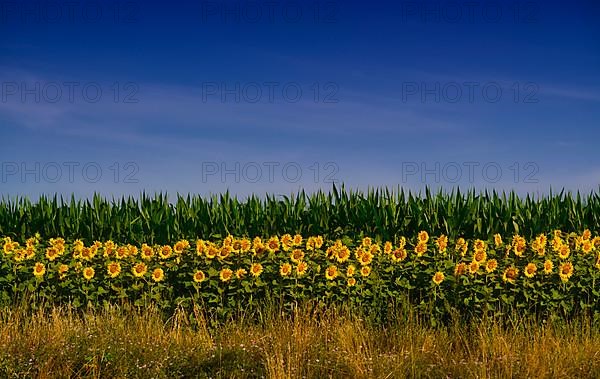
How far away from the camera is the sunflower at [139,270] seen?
7047 millimetres

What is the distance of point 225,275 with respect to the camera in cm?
687

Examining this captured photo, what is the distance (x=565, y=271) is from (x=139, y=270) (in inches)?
172

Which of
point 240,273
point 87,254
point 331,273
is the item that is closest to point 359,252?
point 331,273

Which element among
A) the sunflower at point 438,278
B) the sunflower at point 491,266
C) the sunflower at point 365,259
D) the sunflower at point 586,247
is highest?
the sunflower at point 586,247

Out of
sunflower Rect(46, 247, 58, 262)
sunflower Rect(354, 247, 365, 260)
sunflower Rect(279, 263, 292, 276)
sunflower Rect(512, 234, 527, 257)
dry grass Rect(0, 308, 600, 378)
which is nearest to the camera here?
dry grass Rect(0, 308, 600, 378)

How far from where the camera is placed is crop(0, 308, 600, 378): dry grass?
5422 mm

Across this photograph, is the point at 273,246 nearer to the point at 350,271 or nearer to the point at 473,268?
the point at 350,271

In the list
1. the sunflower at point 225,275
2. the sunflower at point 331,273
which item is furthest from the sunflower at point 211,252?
the sunflower at point 331,273

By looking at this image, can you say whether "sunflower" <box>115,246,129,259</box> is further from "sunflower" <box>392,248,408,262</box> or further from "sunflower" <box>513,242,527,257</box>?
"sunflower" <box>513,242,527,257</box>

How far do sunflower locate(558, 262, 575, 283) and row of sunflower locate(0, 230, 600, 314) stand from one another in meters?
0.01

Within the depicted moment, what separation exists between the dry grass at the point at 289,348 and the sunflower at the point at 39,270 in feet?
2.21

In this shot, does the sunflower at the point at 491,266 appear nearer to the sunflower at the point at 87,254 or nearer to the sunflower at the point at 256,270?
the sunflower at the point at 256,270

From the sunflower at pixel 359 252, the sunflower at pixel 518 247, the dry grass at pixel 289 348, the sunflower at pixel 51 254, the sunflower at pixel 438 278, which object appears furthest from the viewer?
the sunflower at pixel 51 254

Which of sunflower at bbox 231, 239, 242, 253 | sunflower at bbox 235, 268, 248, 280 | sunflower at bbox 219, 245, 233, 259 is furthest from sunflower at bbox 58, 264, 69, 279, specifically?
sunflower at bbox 235, 268, 248, 280
